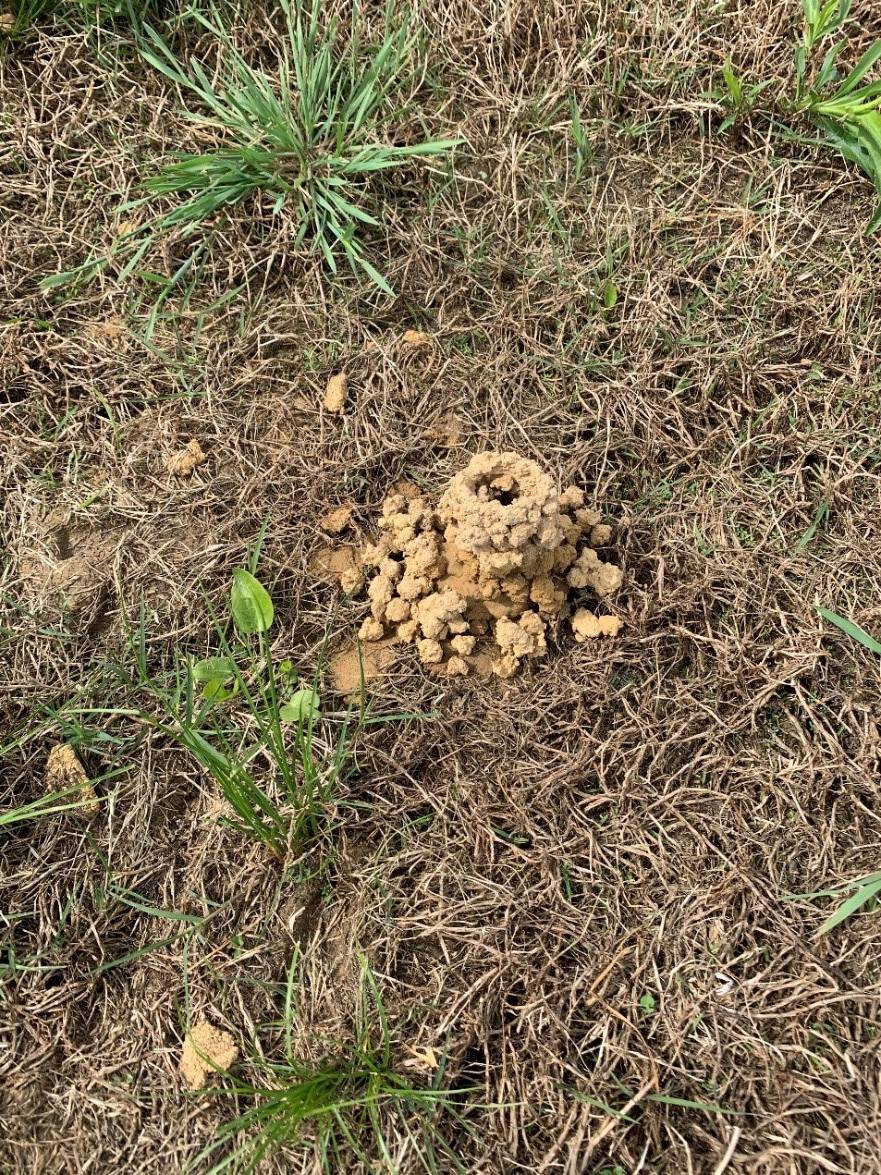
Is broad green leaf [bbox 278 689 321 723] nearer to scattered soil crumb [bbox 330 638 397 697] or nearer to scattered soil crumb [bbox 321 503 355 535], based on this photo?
scattered soil crumb [bbox 330 638 397 697]

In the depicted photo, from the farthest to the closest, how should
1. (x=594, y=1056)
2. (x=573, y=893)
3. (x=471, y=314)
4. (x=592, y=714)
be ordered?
1. (x=471, y=314)
2. (x=592, y=714)
3. (x=573, y=893)
4. (x=594, y=1056)

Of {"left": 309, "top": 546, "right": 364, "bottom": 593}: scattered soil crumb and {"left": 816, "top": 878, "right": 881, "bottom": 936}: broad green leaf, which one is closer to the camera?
A: {"left": 816, "top": 878, "right": 881, "bottom": 936}: broad green leaf

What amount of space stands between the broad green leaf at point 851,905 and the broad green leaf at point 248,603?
3.94 ft

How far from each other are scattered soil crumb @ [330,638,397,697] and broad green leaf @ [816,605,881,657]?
0.88 m

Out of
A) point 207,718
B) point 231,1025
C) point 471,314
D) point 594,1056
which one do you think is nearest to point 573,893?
point 594,1056

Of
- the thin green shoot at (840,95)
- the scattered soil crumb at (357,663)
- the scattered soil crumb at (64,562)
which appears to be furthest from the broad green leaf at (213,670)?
the thin green shoot at (840,95)

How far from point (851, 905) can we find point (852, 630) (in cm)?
52

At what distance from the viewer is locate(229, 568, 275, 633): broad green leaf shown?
5.78ft

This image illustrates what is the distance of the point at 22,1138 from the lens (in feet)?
4.90

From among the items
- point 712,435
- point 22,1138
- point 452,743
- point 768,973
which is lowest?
point 22,1138

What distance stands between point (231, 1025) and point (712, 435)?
5.10ft

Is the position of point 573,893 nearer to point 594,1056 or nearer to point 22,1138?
point 594,1056

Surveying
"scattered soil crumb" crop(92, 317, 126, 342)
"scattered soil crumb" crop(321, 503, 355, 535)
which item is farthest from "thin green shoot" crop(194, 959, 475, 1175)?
"scattered soil crumb" crop(92, 317, 126, 342)

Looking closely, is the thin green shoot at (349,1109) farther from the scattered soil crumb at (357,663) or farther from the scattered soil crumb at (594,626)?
the scattered soil crumb at (594,626)
